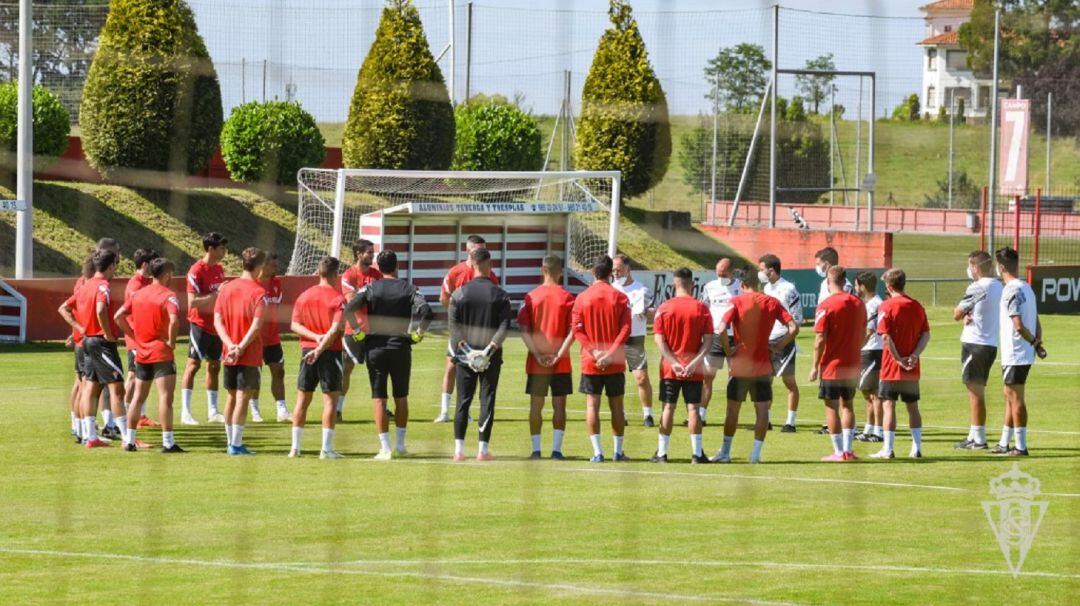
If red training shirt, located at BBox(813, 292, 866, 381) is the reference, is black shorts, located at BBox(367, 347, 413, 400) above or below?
below

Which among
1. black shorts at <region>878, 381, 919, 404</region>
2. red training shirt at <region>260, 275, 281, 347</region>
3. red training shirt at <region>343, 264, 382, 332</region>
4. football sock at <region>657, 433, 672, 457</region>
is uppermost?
red training shirt at <region>343, 264, 382, 332</region>

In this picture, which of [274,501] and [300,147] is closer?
[274,501]

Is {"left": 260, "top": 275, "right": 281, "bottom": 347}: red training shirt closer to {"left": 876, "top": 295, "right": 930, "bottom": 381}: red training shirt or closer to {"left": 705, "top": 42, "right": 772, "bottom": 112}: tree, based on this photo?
{"left": 876, "top": 295, "right": 930, "bottom": 381}: red training shirt

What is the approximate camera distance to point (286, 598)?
8.46 meters

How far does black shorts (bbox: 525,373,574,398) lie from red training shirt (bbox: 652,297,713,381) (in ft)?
2.76

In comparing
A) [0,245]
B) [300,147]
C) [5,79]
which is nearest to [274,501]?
[0,245]

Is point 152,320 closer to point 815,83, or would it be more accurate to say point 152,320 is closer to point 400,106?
point 400,106

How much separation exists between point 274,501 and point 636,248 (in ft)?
96.1

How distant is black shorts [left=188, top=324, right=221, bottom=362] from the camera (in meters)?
15.7

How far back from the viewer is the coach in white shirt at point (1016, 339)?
1404cm

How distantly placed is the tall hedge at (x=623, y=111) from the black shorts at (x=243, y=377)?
80.5ft

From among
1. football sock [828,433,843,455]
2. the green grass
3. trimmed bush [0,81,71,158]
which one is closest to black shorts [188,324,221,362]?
the green grass

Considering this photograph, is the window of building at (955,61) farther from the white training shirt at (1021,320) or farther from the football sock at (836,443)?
the football sock at (836,443)

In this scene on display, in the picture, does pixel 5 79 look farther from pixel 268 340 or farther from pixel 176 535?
pixel 176 535
